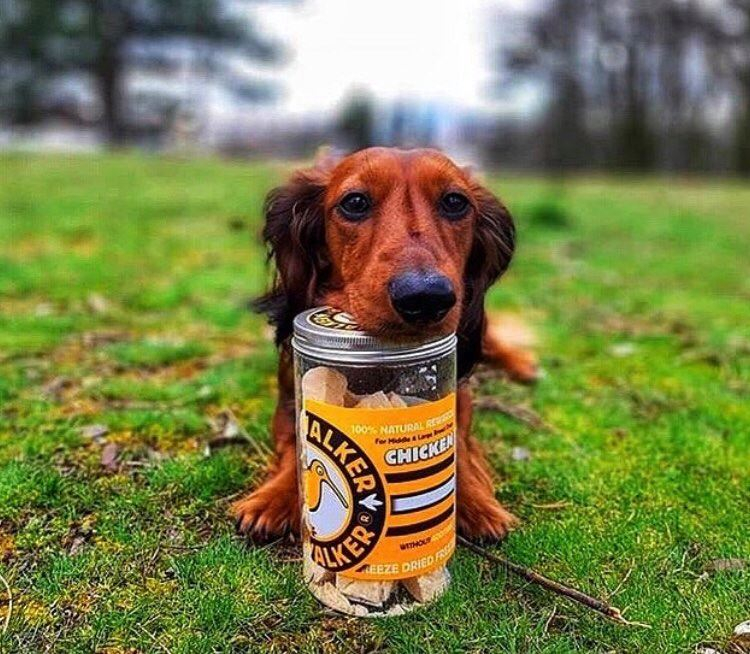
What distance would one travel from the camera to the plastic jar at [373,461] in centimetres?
149

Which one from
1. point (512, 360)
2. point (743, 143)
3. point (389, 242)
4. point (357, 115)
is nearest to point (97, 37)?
point (357, 115)

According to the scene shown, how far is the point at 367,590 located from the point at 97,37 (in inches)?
663

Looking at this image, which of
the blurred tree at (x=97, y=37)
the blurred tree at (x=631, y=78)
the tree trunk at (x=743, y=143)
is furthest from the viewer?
the blurred tree at (x=631, y=78)

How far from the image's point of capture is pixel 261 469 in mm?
2188

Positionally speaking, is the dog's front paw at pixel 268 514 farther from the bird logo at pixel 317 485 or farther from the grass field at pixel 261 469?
the bird logo at pixel 317 485

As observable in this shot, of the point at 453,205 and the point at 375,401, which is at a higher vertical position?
the point at 453,205

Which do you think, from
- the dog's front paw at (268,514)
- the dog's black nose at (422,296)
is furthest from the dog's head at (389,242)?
the dog's front paw at (268,514)

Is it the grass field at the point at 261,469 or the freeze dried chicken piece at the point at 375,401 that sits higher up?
the freeze dried chicken piece at the point at 375,401

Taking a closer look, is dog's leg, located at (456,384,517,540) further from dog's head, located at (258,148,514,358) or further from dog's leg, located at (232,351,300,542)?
dog's leg, located at (232,351,300,542)

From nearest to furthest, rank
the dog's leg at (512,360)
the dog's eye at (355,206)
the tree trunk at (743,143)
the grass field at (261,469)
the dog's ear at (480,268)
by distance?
1. the grass field at (261,469)
2. the dog's eye at (355,206)
3. the dog's ear at (480,268)
4. the dog's leg at (512,360)
5. the tree trunk at (743,143)

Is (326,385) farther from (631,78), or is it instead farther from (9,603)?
(631,78)

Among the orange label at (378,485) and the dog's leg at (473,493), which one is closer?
the orange label at (378,485)

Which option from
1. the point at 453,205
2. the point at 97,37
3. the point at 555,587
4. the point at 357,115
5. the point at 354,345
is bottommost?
the point at 555,587

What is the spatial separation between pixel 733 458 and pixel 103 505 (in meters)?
1.70
